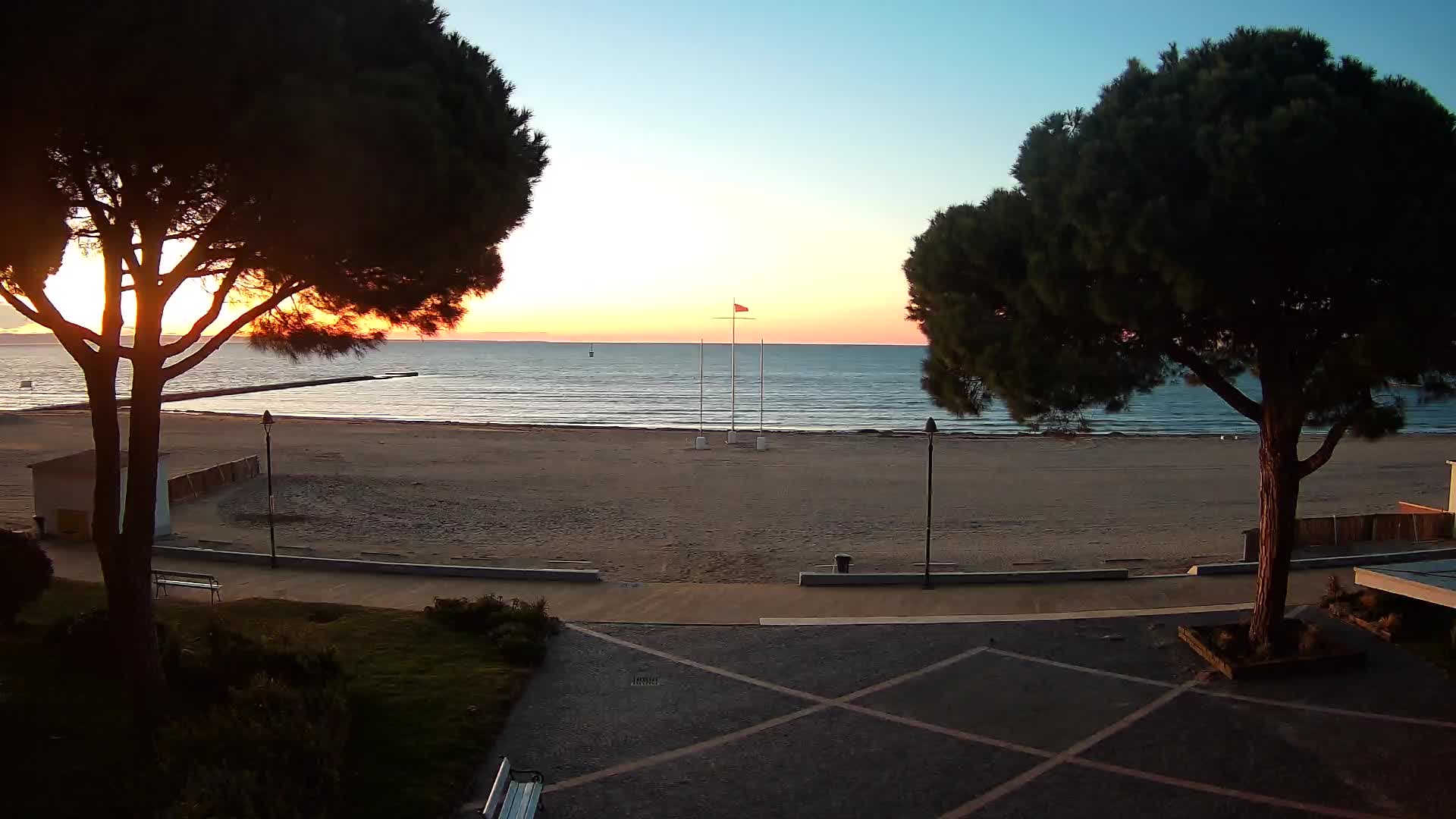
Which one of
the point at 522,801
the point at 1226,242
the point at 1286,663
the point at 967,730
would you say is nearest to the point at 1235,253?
the point at 1226,242

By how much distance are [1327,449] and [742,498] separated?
18212 mm

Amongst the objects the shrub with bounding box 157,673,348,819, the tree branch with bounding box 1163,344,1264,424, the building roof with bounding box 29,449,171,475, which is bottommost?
the shrub with bounding box 157,673,348,819

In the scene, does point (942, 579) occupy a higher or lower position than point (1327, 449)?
lower

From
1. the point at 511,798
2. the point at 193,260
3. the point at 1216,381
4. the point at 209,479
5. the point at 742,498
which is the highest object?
the point at 193,260

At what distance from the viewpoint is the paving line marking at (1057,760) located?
24.1 feet

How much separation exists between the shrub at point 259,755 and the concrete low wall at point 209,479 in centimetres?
1875

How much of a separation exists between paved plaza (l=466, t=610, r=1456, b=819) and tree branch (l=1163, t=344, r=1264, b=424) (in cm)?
298

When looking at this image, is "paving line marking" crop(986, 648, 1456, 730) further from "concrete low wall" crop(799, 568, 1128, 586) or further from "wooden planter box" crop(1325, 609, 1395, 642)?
"concrete low wall" crop(799, 568, 1128, 586)

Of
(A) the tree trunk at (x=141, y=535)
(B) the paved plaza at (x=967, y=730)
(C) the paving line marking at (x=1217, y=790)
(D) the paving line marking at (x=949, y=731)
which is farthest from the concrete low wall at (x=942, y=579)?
(A) the tree trunk at (x=141, y=535)

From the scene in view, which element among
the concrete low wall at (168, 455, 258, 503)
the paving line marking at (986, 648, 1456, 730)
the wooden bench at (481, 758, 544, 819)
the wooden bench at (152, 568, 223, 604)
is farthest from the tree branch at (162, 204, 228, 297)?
the concrete low wall at (168, 455, 258, 503)

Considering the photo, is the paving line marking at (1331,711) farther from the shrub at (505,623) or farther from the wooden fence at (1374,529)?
the wooden fence at (1374,529)

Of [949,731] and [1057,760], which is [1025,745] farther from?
[949,731]

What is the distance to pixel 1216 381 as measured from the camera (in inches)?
417

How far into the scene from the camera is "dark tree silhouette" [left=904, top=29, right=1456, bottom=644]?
27.4ft
